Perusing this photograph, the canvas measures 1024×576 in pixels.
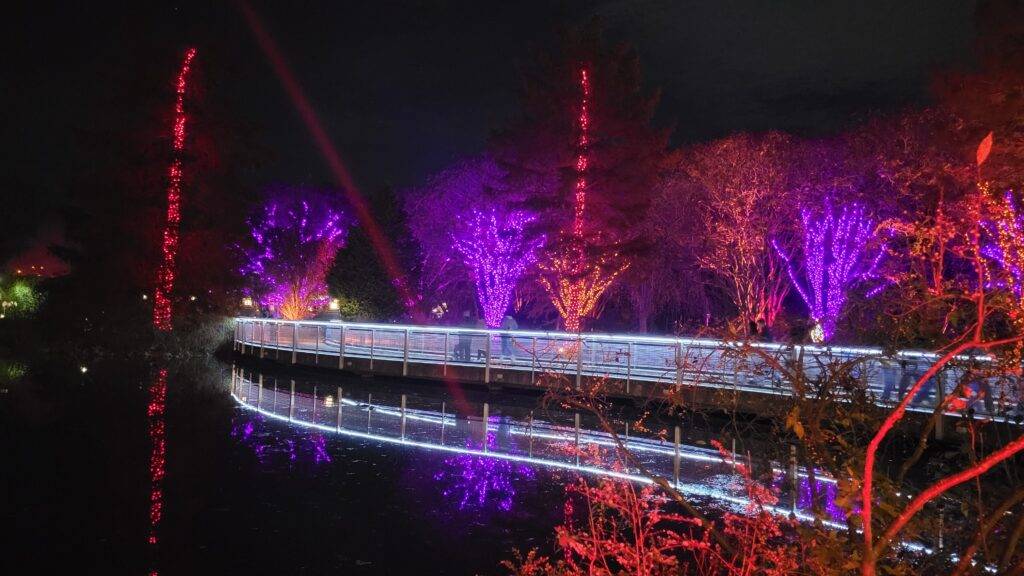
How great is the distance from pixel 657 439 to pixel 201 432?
734cm

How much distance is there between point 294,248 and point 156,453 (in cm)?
3963

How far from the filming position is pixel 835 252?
29.5 meters

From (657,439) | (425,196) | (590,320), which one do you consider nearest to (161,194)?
(425,196)

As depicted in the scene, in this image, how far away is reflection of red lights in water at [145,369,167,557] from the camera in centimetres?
777

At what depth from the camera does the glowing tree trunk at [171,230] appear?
1225 inches

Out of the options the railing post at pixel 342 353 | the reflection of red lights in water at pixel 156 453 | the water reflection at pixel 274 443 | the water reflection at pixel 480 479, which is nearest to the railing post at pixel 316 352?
the railing post at pixel 342 353

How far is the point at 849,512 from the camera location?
3318mm

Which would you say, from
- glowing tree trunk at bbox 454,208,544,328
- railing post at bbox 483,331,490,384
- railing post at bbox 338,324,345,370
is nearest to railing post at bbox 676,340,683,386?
railing post at bbox 483,331,490,384

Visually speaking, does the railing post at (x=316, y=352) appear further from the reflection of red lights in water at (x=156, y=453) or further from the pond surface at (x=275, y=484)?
the pond surface at (x=275, y=484)

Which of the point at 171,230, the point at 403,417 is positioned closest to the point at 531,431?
the point at 403,417

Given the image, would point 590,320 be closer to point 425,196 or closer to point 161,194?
point 425,196

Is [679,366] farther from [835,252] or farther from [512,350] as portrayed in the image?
[835,252]

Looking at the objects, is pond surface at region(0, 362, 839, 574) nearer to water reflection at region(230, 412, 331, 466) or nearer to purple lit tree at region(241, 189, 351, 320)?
water reflection at region(230, 412, 331, 466)

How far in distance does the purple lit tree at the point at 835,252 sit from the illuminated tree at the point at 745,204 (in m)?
0.94
